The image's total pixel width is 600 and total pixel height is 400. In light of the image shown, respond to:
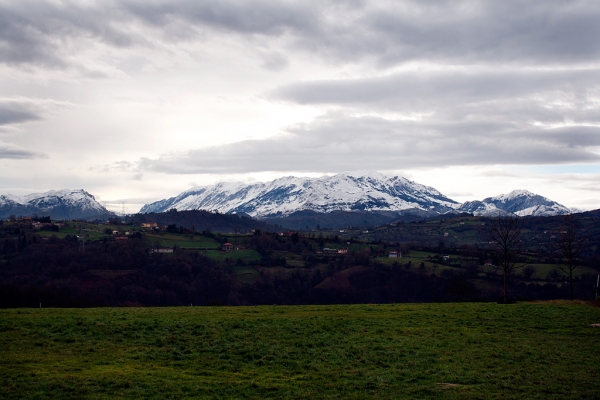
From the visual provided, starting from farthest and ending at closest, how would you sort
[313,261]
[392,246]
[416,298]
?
[392,246] < [313,261] < [416,298]

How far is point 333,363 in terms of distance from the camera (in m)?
21.5

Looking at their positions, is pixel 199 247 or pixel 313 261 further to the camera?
pixel 199 247

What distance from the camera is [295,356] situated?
22438 mm

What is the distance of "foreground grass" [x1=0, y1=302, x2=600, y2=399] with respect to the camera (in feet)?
57.0

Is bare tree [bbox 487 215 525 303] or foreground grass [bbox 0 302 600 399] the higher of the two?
bare tree [bbox 487 215 525 303]

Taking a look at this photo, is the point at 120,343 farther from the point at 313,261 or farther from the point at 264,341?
the point at 313,261

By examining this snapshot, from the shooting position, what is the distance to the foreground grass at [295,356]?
17.4 metres

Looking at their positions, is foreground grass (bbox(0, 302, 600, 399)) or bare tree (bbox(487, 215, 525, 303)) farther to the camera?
bare tree (bbox(487, 215, 525, 303))

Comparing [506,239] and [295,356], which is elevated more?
[506,239]

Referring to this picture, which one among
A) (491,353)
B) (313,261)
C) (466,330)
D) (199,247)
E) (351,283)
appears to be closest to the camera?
(491,353)

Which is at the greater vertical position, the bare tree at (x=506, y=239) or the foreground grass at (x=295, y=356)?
the bare tree at (x=506, y=239)

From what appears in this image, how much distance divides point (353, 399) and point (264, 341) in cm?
928

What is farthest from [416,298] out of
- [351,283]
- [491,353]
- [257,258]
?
[491,353]

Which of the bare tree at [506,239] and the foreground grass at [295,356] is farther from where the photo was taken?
the bare tree at [506,239]
